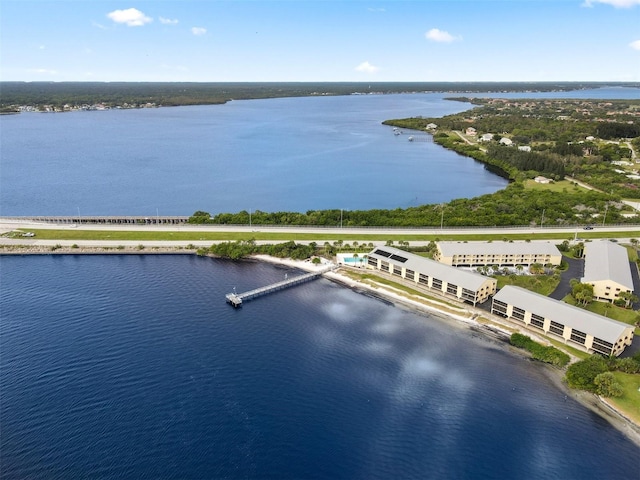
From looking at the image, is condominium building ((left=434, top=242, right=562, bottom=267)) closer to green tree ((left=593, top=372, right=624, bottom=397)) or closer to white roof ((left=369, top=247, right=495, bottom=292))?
white roof ((left=369, top=247, right=495, bottom=292))

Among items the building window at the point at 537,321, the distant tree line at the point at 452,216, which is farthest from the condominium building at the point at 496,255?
the building window at the point at 537,321

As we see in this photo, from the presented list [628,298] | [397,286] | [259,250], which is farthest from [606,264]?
[259,250]

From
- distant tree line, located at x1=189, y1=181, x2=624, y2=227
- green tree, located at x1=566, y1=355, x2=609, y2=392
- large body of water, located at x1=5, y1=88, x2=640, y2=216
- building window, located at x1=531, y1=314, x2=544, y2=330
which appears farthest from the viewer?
large body of water, located at x1=5, y1=88, x2=640, y2=216

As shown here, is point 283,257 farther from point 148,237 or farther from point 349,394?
point 349,394

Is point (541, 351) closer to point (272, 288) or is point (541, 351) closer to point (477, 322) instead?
point (477, 322)

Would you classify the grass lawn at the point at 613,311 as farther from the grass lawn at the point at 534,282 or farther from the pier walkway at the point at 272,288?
the pier walkway at the point at 272,288

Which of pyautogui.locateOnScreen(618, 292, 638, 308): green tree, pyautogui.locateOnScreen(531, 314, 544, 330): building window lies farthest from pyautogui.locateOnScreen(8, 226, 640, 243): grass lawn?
pyautogui.locateOnScreen(531, 314, 544, 330): building window
